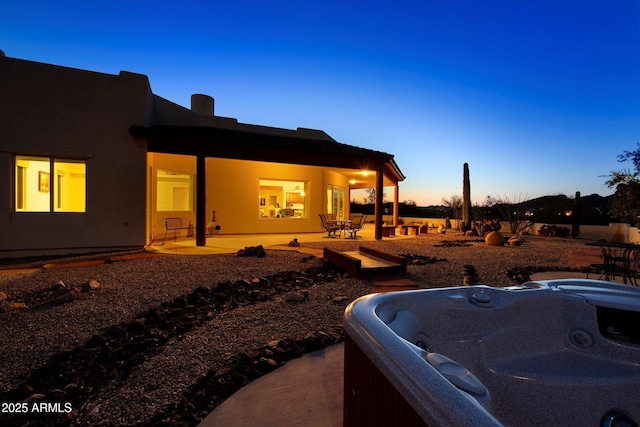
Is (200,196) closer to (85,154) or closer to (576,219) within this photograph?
(85,154)

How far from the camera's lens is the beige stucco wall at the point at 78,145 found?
6645 millimetres

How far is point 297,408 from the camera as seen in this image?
176 centimetres

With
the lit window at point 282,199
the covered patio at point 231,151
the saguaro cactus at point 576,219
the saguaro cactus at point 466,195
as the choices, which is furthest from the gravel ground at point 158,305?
the saguaro cactus at point 576,219

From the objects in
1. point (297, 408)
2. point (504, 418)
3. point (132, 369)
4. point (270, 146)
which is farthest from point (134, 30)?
point (504, 418)

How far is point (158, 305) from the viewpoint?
359cm

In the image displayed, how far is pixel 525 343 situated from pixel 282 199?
11687mm

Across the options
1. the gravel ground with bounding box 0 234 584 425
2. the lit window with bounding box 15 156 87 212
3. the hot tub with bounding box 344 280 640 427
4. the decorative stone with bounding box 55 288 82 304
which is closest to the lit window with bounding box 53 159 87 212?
the lit window with bounding box 15 156 87 212

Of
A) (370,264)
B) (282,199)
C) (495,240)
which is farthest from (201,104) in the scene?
(495,240)

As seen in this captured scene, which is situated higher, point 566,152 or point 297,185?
point 566,152

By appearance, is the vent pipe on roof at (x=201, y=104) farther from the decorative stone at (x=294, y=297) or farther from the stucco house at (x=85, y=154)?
the decorative stone at (x=294, y=297)

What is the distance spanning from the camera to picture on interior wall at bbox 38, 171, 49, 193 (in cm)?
713

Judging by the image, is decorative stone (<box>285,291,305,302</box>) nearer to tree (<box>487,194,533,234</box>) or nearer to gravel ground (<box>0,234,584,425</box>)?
gravel ground (<box>0,234,584,425</box>)

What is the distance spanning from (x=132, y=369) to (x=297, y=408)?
1452 millimetres

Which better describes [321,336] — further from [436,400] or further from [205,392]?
[436,400]
